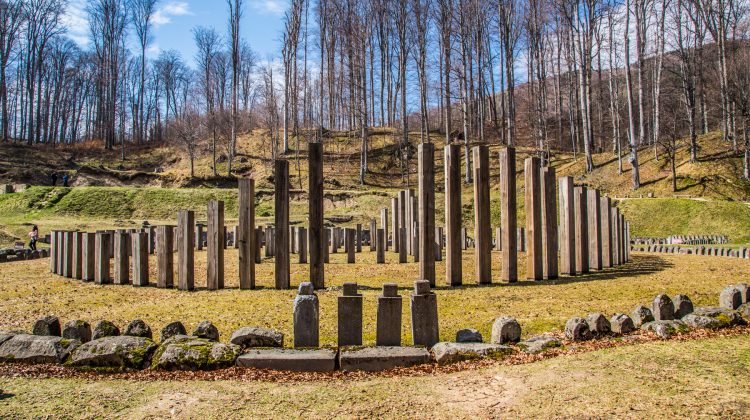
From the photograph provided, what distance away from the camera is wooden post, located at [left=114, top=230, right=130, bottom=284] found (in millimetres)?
11398

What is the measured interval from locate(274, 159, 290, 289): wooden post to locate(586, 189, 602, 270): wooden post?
744cm

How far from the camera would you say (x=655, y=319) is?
624cm

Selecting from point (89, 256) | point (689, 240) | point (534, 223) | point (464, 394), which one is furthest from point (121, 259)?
point (689, 240)

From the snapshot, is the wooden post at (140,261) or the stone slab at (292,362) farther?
the wooden post at (140,261)

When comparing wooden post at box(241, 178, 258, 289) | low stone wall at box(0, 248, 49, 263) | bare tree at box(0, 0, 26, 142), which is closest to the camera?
wooden post at box(241, 178, 258, 289)

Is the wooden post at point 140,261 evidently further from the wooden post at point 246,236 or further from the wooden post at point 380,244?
the wooden post at point 380,244

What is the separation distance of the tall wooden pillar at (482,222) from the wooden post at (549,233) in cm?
144

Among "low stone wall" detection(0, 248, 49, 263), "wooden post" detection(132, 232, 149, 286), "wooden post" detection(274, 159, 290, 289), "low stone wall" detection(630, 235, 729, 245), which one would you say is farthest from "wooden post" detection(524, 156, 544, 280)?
"low stone wall" detection(0, 248, 49, 263)

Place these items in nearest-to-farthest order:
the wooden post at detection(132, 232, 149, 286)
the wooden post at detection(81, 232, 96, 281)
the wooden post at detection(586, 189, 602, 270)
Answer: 1. the wooden post at detection(132, 232, 149, 286)
2. the wooden post at detection(81, 232, 96, 281)
3. the wooden post at detection(586, 189, 602, 270)

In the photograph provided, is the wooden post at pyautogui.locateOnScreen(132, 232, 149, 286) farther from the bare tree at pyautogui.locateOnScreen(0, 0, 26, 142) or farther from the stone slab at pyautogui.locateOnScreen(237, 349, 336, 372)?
the bare tree at pyautogui.locateOnScreen(0, 0, 26, 142)

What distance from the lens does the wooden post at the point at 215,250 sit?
34.1 feet

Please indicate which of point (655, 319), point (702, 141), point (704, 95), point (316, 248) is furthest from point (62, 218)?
point (704, 95)

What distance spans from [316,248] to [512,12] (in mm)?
38593

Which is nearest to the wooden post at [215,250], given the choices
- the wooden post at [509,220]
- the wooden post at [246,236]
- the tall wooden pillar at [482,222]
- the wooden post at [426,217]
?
the wooden post at [246,236]
